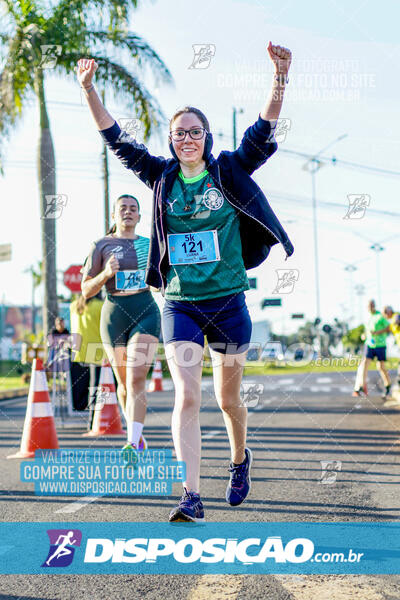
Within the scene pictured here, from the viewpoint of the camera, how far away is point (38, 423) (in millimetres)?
7215

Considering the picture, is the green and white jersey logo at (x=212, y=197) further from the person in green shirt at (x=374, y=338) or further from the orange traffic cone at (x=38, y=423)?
the person in green shirt at (x=374, y=338)

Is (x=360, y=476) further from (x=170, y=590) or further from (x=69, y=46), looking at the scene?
(x=69, y=46)

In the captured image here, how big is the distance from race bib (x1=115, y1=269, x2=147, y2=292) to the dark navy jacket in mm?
2043

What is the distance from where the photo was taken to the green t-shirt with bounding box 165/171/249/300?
143 inches

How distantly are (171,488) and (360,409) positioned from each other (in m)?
8.16

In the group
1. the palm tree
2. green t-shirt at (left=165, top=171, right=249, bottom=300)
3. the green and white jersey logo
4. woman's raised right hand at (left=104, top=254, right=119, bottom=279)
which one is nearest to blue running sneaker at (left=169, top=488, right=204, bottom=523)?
green t-shirt at (left=165, top=171, right=249, bottom=300)

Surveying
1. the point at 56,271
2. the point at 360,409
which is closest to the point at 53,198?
the point at 56,271

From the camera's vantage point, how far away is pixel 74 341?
933 cm

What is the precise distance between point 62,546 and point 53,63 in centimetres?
1262
